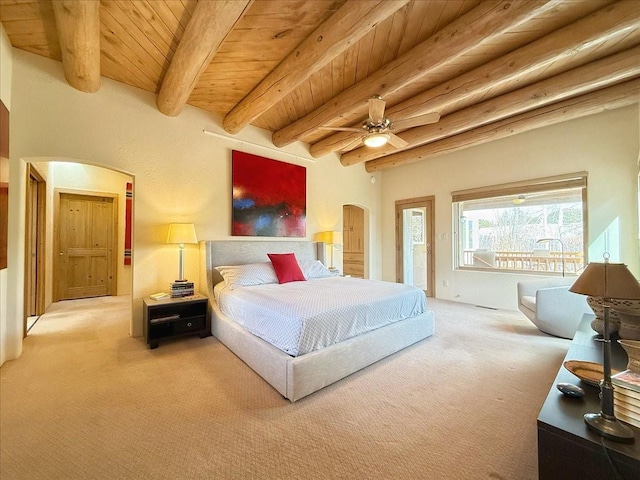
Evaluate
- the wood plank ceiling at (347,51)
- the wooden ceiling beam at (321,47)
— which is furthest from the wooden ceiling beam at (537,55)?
the wooden ceiling beam at (321,47)

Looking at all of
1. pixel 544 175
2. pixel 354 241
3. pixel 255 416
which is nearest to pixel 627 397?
pixel 255 416

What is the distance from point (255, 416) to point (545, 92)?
4405 mm

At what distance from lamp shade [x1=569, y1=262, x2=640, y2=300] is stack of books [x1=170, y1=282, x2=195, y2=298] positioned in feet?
11.6

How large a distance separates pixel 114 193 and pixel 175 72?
4.46 meters

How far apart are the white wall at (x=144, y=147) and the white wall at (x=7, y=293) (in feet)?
0.36

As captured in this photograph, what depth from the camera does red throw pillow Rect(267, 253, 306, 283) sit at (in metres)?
3.61

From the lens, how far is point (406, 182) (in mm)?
5957

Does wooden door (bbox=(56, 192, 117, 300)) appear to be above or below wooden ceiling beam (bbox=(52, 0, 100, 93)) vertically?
below

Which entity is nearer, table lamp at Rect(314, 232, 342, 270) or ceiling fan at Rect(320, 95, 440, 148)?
ceiling fan at Rect(320, 95, 440, 148)

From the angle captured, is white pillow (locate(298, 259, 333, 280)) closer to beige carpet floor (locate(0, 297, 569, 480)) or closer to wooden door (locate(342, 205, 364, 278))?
beige carpet floor (locate(0, 297, 569, 480))

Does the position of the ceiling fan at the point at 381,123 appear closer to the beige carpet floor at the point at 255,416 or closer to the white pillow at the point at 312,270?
the white pillow at the point at 312,270

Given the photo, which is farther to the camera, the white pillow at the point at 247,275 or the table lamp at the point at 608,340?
the white pillow at the point at 247,275

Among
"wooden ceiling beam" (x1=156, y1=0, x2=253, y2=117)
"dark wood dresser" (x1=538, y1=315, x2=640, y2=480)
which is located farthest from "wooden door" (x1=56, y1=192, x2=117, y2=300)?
"dark wood dresser" (x1=538, y1=315, x2=640, y2=480)

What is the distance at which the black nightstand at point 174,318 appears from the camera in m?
2.89
